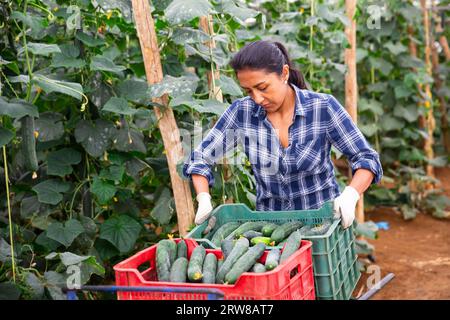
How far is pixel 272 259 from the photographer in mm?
2148

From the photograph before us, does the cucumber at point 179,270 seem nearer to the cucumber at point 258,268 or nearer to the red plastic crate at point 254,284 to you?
the red plastic crate at point 254,284

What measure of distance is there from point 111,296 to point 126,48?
1575mm

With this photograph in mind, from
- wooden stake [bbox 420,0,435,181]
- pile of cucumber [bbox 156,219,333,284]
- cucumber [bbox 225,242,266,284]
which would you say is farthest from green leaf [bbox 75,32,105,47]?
wooden stake [bbox 420,0,435,181]

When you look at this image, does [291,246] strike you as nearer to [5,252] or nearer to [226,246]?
[226,246]

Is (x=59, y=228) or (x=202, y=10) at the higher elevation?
(x=202, y=10)

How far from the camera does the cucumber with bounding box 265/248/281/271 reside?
6.89 feet

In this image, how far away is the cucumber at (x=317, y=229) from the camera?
2449 mm

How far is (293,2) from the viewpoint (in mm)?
5453

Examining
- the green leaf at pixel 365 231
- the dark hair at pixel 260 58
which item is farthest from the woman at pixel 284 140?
the green leaf at pixel 365 231

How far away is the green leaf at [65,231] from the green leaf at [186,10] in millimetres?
1164

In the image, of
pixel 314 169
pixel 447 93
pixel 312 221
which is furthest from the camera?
pixel 447 93

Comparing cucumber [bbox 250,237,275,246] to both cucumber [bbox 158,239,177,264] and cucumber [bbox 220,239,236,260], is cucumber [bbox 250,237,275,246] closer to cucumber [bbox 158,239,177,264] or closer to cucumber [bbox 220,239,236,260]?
cucumber [bbox 220,239,236,260]
